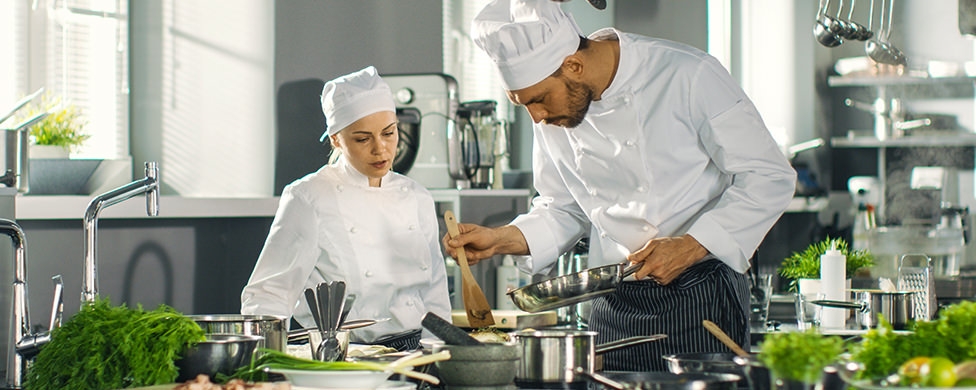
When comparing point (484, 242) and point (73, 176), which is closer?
point (484, 242)

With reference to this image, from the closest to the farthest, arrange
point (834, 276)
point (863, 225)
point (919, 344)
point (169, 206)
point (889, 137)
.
→ 1. point (919, 344)
2. point (834, 276)
3. point (169, 206)
4. point (863, 225)
5. point (889, 137)

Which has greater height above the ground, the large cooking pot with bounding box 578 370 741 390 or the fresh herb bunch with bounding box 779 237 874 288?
the fresh herb bunch with bounding box 779 237 874 288

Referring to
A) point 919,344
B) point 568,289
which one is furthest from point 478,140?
point 919,344

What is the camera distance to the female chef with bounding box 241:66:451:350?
3.06 metres

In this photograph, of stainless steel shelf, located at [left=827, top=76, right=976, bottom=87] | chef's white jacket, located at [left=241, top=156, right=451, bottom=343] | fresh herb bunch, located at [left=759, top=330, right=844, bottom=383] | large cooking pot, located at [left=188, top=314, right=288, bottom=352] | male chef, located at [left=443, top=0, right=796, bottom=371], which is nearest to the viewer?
fresh herb bunch, located at [left=759, top=330, right=844, bottom=383]

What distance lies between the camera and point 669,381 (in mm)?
1554

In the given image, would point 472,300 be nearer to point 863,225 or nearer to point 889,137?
point 863,225

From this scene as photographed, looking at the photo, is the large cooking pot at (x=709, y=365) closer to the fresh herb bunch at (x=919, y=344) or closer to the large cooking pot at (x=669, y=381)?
the large cooking pot at (x=669, y=381)

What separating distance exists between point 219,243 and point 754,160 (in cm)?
214

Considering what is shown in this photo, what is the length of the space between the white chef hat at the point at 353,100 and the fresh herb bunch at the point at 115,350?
4.91 feet

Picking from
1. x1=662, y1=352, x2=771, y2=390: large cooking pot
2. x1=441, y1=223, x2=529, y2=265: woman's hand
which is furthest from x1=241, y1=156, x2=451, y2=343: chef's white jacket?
x1=662, y1=352, x2=771, y2=390: large cooking pot

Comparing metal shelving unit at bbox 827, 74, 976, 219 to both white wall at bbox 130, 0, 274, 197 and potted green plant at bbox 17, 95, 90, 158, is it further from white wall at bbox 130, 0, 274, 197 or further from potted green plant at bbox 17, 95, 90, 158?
potted green plant at bbox 17, 95, 90, 158

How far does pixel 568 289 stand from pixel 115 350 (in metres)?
0.86

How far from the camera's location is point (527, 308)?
2230 millimetres
